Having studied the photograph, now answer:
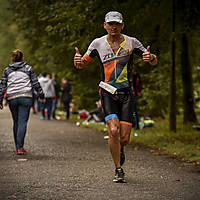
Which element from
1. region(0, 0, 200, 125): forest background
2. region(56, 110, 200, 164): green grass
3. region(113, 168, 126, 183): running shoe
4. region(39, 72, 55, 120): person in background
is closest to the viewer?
region(113, 168, 126, 183): running shoe

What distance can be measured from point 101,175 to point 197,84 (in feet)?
56.2

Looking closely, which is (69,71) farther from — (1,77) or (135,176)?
(135,176)

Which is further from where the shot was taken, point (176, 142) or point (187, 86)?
point (187, 86)

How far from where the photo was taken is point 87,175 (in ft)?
25.1

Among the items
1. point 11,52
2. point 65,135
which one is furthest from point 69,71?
point 11,52

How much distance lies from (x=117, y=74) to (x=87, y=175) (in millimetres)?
1541

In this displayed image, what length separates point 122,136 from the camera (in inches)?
288

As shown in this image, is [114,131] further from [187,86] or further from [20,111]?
[187,86]

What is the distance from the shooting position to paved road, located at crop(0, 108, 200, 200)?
6.23m

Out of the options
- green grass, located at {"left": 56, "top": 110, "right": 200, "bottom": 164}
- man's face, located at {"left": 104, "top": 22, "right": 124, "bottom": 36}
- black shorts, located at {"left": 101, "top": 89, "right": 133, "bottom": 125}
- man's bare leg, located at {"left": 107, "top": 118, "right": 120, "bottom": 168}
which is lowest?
green grass, located at {"left": 56, "top": 110, "right": 200, "bottom": 164}

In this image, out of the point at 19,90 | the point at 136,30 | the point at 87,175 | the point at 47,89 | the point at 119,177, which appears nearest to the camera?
the point at 119,177

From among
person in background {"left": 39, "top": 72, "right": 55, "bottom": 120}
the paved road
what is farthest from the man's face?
person in background {"left": 39, "top": 72, "right": 55, "bottom": 120}

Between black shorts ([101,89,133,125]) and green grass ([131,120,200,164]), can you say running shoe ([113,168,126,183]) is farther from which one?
green grass ([131,120,200,164])

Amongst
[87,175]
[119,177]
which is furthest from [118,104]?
[87,175]
